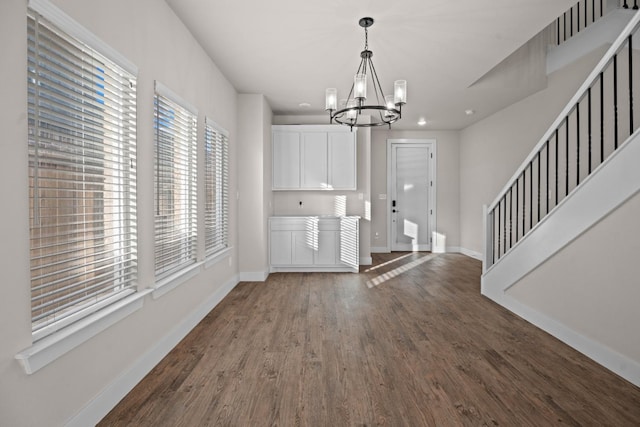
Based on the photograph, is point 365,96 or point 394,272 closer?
point 365,96

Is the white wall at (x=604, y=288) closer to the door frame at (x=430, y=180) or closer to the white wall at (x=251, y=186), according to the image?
the white wall at (x=251, y=186)

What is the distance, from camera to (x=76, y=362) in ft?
5.69

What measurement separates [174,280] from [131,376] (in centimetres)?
82

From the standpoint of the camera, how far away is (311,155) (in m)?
5.82

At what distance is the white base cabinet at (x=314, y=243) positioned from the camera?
5.58 m

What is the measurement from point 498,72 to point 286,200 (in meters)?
3.83

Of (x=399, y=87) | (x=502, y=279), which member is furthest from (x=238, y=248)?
(x=502, y=279)

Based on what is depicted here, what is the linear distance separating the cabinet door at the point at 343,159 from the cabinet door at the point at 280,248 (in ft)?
4.27

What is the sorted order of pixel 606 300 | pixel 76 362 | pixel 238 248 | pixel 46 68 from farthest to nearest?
pixel 238 248
pixel 606 300
pixel 76 362
pixel 46 68

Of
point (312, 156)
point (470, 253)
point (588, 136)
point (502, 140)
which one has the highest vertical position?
point (502, 140)

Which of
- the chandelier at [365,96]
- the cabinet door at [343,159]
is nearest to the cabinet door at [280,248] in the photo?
the cabinet door at [343,159]

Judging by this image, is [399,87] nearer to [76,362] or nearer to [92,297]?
[92,297]

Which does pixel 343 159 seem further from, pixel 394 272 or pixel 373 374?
pixel 373 374

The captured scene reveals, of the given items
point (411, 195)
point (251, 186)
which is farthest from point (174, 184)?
point (411, 195)
